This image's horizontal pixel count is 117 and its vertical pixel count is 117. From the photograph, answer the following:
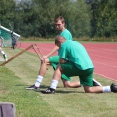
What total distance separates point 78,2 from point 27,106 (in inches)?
2558

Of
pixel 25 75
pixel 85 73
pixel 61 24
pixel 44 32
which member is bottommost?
pixel 44 32

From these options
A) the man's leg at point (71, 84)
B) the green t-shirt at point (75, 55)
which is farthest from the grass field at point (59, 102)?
the green t-shirt at point (75, 55)

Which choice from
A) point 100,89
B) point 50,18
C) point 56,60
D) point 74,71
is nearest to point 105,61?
point 56,60

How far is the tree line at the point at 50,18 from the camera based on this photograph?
185ft

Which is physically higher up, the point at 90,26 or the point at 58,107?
the point at 58,107

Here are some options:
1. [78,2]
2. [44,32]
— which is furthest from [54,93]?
[78,2]

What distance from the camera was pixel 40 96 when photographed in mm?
10141

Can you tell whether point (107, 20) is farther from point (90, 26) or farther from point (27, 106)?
point (27, 106)

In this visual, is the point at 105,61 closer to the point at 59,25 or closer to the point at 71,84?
the point at 71,84

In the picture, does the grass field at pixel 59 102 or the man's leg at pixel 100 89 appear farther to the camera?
the man's leg at pixel 100 89

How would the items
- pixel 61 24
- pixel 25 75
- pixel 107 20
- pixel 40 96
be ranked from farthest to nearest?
Answer: pixel 107 20 < pixel 25 75 < pixel 61 24 < pixel 40 96

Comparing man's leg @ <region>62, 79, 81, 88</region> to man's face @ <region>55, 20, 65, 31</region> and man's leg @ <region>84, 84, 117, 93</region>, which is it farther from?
man's face @ <region>55, 20, 65, 31</region>

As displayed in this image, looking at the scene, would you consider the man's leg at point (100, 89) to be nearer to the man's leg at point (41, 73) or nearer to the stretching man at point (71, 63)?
the stretching man at point (71, 63)

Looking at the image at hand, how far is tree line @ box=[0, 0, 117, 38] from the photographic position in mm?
56344
